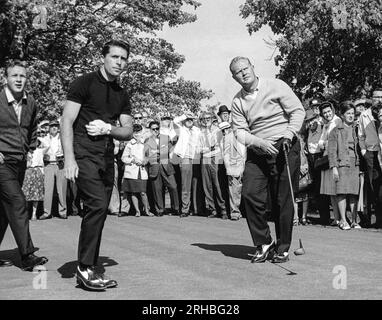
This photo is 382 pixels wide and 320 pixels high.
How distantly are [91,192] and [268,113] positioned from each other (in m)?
2.62

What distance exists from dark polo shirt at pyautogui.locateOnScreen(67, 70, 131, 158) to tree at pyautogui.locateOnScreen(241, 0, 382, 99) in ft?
54.4

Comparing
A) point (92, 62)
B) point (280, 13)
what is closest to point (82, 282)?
point (280, 13)

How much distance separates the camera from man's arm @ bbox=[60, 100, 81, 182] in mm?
6180

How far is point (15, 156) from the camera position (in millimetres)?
7961

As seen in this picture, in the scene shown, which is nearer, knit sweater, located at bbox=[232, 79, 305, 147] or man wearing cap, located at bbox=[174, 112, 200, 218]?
knit sweater, located at bbox=[232, 79, 305, 147]

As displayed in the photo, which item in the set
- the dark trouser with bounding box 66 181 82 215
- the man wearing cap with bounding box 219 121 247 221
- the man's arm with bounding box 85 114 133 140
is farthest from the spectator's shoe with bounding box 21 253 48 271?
the dark trouser with bounding box 66 181 82 215

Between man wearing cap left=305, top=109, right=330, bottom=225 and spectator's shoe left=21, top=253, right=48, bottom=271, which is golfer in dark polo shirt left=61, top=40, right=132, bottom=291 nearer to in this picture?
spectator's shoe left=21, top=253, right=48, bottom=271

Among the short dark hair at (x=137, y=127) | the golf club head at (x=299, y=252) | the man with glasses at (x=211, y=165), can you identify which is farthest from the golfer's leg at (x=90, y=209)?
the short dark hair at (x=137, y=127)

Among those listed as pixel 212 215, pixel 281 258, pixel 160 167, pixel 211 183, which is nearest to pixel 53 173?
pixel 160 167

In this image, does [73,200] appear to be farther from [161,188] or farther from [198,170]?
[198,170]

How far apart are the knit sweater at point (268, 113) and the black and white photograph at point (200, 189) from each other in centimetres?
2

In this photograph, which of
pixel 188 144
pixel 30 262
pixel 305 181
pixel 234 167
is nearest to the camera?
pixel 30 262

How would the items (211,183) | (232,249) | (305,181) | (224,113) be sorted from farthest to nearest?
(211,183), (224,113), (305,181), (232,249)

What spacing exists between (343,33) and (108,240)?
15.6 m
